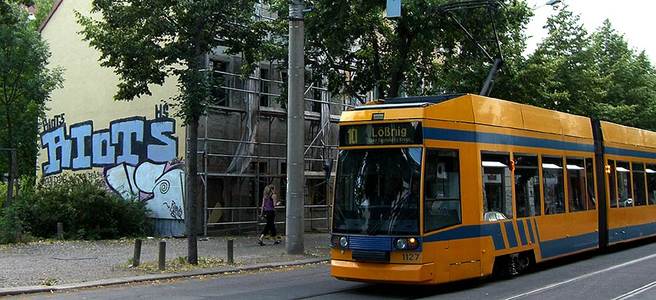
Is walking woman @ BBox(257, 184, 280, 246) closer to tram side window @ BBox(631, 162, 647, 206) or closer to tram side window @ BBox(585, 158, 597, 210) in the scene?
tram side window @ BBox(585, 158, 597, 210)

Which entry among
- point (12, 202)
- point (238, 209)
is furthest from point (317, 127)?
point (12, 202)

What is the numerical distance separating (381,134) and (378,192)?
0.93m

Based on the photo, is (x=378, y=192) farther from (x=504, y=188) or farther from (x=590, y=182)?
(x=590, y=182)

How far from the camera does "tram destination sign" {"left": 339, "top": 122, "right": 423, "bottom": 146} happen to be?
1030 centimetres

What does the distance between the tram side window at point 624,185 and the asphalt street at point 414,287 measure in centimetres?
298

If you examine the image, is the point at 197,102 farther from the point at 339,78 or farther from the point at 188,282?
the point at 339,78

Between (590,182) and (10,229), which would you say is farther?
(10,229)

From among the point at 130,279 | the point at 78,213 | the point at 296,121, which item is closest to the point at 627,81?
the point at 296,121

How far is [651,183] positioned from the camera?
1928cm

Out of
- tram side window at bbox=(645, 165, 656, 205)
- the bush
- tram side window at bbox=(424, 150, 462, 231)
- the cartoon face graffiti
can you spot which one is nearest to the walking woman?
the cartoon face graffiti

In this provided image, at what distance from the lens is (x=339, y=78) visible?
21766 mm

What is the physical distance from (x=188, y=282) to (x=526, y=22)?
13.8 metres

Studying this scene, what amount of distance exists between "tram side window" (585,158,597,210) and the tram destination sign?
683cm

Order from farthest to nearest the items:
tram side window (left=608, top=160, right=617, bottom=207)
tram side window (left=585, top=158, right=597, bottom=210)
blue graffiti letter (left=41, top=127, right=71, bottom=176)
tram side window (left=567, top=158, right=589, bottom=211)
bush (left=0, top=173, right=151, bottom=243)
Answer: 1. blue graffiti letter (left=41, top=127, right=71, bottom=176)
2. bush (left=0, top=173, right=151, bottom=243)
3. tram side window (left=608, top=160, right=617, bottom=207)
4. tram side window (left=585, top=158, right=597, bottom=210)
5. tram side window (left=567, top=158, right=589, bottom=211)
